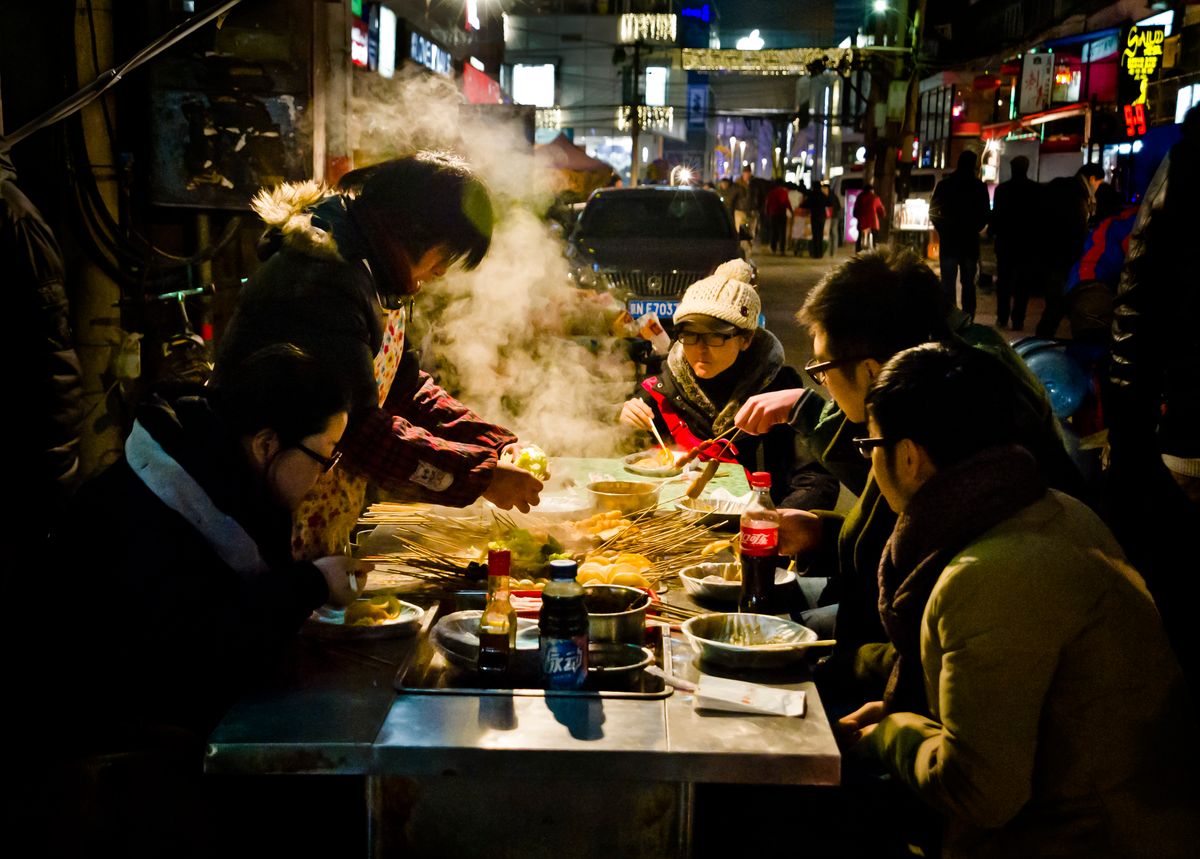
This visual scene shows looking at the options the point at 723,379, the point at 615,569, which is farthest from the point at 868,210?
the point at 615,569

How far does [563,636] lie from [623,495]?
1.57 meters

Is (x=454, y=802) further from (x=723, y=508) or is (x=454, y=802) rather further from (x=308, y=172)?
(x=308, y=172)

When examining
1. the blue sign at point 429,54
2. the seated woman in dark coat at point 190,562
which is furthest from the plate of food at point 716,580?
the blue sign at point 429,54

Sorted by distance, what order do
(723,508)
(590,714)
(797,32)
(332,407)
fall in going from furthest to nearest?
(797,32) < (723,508) < (332,407) < (590,714)

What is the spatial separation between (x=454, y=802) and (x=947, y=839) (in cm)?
107

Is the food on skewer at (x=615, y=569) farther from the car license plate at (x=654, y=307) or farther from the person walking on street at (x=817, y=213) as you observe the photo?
the person walking on street at (x=817, y=213)

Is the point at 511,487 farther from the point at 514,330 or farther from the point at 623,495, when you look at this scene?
the point at 514,330

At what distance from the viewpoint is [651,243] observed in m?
12.2

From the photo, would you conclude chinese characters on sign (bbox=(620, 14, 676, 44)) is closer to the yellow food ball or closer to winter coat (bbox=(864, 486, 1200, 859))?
the yellow food ball

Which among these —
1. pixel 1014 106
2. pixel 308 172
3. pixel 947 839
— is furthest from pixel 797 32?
pixel 947 839

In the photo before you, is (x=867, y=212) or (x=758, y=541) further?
(x=867, y=212)

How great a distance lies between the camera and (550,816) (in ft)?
7.43

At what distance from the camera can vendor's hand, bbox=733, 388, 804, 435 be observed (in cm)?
383

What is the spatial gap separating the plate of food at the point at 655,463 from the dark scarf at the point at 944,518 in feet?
6.53
